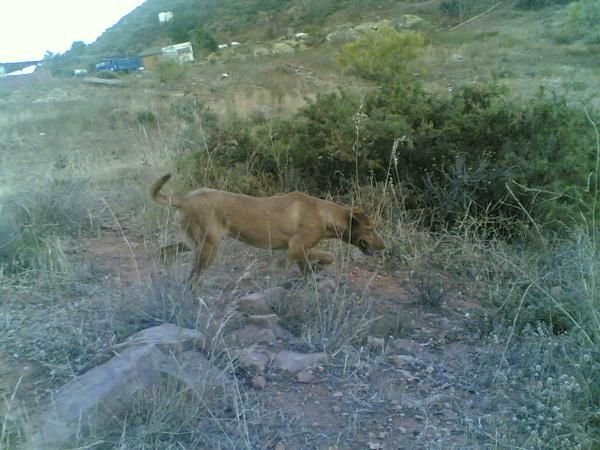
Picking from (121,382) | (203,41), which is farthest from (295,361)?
(203,41)

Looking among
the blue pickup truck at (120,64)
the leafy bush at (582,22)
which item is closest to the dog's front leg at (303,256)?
the leafy bush at (582,22)

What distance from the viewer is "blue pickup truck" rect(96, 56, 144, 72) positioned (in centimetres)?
3697

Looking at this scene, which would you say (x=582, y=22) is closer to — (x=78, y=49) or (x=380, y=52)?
(x=380, y=52)

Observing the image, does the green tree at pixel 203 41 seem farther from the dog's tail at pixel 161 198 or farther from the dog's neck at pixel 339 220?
the dog's tail at pixel 161 198

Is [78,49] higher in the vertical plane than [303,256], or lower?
higher

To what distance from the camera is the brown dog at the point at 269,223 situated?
6.38 m

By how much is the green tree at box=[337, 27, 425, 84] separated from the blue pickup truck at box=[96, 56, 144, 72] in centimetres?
1589

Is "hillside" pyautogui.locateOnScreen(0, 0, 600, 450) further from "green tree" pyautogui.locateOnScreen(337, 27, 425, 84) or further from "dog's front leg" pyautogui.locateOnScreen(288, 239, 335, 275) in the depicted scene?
"green tree" pyautogui.locateOnScreen(337, 27, 425, 84)

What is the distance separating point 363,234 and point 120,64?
3429cm

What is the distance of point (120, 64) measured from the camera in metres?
38.0

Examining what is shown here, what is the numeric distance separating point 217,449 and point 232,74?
31.1 metres

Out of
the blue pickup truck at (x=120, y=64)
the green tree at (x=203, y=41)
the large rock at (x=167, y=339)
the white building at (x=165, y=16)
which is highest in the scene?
the white building at (x=165, y=16)

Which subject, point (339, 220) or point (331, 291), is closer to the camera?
point (331, 291)

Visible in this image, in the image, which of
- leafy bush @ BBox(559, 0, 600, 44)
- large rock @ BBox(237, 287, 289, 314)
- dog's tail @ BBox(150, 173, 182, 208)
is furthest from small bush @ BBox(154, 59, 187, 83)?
large rock @ BBox(237, 287, 289, 314)
